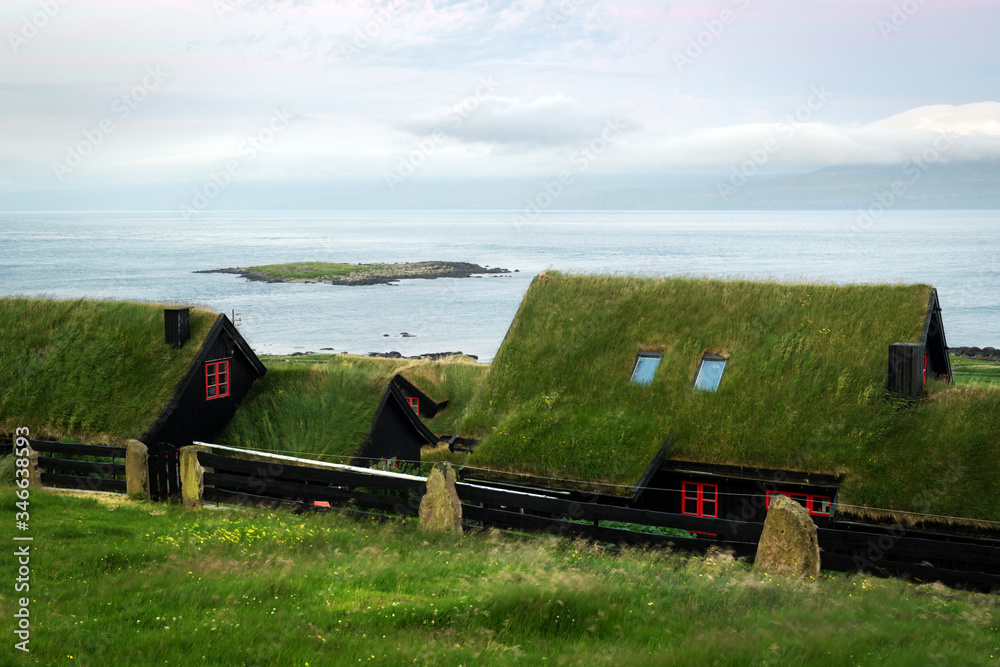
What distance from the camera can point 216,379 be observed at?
26562 millimetres

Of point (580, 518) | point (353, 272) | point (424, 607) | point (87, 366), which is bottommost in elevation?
point (424, 607)

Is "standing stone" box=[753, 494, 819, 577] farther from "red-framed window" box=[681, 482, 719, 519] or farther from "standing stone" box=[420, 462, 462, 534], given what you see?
"red-framed window" box=[681, 482, 719, 519]

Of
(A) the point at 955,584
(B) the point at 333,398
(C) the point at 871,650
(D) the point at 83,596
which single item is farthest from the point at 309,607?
(B) the point at 333,398

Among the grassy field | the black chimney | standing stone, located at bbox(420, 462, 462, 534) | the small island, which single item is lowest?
the grassy field

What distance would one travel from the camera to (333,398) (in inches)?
1077

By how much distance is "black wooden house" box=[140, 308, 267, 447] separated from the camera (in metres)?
24.5

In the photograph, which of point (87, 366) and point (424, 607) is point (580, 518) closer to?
point (424, 607)

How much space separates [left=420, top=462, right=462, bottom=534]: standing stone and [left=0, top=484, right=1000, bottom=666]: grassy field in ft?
2.36

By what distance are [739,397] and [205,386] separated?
57.1ft

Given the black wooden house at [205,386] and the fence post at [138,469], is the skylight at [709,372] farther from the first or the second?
the black wooden house at [205,386]

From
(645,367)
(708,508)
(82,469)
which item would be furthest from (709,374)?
(82,469)

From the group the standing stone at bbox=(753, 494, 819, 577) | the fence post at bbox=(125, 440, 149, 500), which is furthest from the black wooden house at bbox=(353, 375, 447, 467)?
the standing stone at bbox=(753, 494, 819, 577)

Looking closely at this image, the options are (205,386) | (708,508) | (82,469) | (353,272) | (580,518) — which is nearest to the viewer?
(580,518)

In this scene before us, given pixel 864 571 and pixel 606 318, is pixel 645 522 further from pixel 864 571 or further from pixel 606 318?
pixel 606 318
